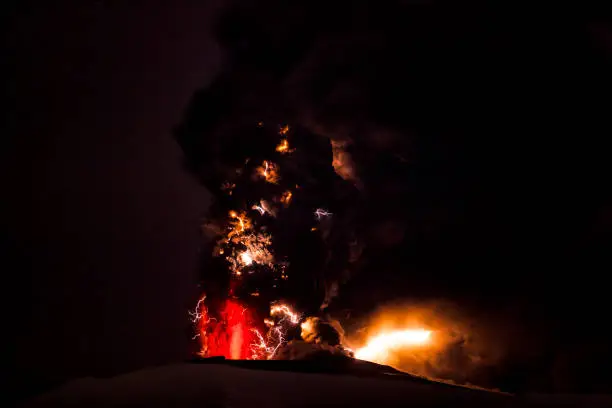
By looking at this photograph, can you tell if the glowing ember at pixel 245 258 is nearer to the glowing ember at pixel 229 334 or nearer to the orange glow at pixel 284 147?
the glowing ember at pixel 229 334

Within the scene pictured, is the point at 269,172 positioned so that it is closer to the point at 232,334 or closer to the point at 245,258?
the point at 245,258

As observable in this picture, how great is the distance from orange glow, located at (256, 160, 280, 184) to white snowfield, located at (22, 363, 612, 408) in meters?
11.3

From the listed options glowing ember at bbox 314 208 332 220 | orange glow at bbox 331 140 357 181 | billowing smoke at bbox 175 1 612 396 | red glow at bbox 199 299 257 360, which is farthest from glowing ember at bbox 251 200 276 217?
red glow at bbox 199 299 257 360

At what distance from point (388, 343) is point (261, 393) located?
1157 cm

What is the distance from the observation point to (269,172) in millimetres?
14086

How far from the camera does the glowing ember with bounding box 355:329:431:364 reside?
12.8 m

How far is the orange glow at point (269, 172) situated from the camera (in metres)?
14.0

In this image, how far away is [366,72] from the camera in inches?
435

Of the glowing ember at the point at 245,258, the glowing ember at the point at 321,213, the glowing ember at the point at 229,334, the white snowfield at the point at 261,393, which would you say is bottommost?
the white snowfield at the point at 261,393

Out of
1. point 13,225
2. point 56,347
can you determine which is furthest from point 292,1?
point 56,347

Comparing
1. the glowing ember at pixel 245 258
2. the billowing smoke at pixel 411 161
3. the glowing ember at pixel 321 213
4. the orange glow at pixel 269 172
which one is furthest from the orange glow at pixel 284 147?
the glowing ember at pixel 245 258

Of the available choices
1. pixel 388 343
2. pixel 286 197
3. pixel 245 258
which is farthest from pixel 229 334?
pixel 388 343

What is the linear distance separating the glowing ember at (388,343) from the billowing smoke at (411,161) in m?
1.02

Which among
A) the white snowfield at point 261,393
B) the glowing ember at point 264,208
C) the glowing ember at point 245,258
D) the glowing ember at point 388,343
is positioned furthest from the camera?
the glowing ember at point 264,208
